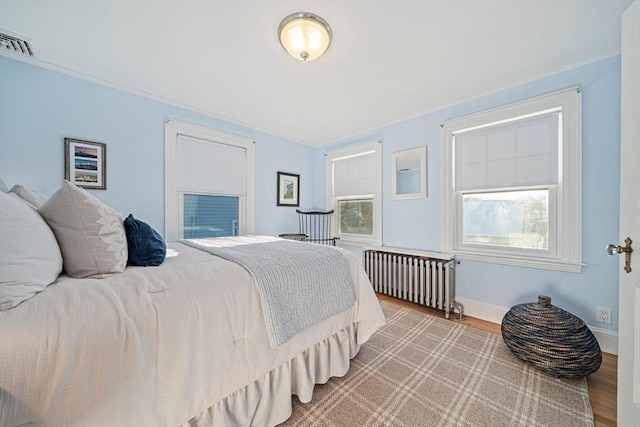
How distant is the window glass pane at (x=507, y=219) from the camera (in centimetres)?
230

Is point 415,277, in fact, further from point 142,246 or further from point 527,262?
point 142,246

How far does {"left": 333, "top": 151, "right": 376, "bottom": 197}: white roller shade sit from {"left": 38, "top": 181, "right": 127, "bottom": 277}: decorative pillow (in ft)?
10.3

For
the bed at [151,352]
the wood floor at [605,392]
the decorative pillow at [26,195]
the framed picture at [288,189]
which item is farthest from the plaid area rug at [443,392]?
the framed picture at [288,189]

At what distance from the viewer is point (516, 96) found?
2373 mm

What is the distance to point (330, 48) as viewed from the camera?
6.12ft

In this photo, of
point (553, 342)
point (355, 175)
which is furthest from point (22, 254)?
point (355, 175)

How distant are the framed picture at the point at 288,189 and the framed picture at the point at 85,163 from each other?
2137 mm

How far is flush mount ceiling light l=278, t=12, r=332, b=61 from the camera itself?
1570 millimetres

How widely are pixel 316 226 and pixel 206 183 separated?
195 centimetres

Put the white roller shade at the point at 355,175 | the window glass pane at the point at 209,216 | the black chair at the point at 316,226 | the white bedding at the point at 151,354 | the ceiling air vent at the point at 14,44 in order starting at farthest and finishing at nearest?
the black chair at the point at 316,226 → the white roller shade at the point at 355,175 → the window glass pane at the point at 209,216 → the ceiling air vent at the point at 14,44 → the white bedding at the point at 151,354

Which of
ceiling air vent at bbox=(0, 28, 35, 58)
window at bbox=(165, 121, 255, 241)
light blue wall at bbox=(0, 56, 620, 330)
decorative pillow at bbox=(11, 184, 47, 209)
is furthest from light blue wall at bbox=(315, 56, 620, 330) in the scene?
ceiling air vent at bbox=(0, 28, 35, 58)

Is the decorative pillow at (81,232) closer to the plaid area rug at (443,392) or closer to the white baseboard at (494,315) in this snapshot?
the plaid area rug at (443,392)

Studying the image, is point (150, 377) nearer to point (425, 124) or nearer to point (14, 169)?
point (14, 169)

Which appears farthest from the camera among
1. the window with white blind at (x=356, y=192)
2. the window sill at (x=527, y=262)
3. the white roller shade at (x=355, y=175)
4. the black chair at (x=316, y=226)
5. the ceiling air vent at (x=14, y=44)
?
the black chair at (x=316, y=226)
